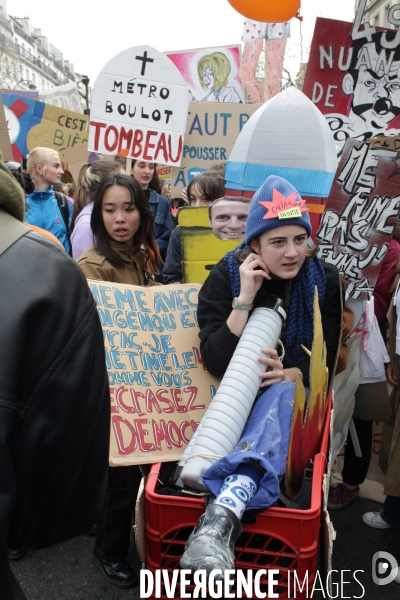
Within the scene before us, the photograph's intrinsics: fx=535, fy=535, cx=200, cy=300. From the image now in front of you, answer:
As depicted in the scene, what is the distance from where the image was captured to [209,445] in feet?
5.75

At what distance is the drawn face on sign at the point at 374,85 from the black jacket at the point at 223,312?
1771 mm

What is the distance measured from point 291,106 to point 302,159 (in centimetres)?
30

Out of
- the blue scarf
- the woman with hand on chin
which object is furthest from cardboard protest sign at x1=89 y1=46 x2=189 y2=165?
the blue scarf

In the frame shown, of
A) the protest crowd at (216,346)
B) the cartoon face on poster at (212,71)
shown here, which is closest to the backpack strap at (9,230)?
the protest crowd at (216,346)

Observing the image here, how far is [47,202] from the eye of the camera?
4758mm

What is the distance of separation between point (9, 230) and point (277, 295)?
60.0 inches

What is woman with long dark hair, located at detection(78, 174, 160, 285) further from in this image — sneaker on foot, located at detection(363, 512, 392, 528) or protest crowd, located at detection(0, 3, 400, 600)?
sneaker on foot, located at detection(363, 512, 392, 528)

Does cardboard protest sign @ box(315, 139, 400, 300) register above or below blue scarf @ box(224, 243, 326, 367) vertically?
above

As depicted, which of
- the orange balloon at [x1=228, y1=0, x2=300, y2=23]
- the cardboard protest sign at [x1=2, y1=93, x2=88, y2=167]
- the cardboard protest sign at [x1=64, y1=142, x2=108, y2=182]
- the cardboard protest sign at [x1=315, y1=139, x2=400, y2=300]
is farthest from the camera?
the cardboard protest sign at [x1=2, y1=93, x2=88, y2=167]

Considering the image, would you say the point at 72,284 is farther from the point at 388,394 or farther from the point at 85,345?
the point at 388,394

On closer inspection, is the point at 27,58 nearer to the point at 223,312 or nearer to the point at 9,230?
the point at 223,312

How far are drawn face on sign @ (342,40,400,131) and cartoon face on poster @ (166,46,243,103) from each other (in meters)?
5.09

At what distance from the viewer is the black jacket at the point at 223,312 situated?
223cm

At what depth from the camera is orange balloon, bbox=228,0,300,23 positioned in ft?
15.7
